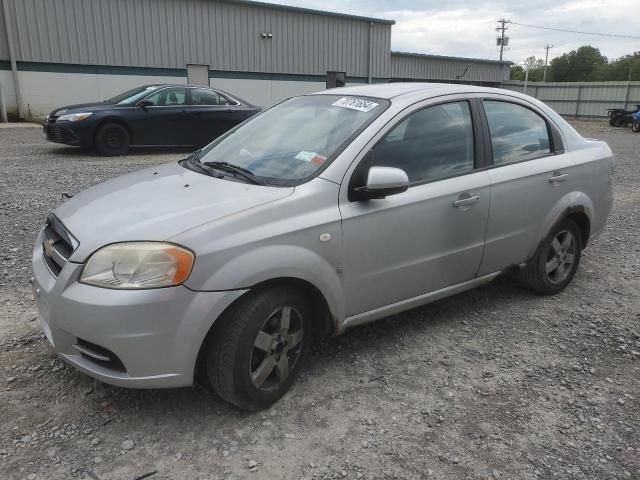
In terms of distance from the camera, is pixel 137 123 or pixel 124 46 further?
pixel 124 46

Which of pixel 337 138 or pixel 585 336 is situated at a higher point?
pixel 337 138

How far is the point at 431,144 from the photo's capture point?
3379 mm

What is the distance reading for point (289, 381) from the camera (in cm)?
285

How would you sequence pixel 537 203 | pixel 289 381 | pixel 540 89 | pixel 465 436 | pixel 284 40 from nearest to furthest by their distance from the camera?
pixel 465 436 < pixel 289 381 < pixel 537 203 < pixel 284 40 < pixel 540 89

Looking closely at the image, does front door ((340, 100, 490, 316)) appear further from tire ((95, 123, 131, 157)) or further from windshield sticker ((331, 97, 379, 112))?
tire ((95, 123, 131, 157))

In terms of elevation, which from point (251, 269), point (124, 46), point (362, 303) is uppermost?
point (124, 46)

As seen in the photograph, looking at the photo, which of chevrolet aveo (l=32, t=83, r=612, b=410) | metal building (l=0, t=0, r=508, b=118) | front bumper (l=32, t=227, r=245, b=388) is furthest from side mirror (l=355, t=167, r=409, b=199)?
metal building (l=0, t=0, r=508, b=118)

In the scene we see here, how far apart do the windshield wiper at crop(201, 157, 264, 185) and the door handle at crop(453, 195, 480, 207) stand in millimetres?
1244

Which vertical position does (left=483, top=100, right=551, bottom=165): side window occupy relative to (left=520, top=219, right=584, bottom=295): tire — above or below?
above

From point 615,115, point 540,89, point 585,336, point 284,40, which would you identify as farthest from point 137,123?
point 540,89

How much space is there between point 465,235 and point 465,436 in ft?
4.32

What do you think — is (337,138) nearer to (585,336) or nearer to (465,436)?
(465,436)

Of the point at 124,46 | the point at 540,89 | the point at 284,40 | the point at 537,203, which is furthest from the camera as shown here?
the point at 540,89

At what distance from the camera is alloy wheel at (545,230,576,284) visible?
419cm
